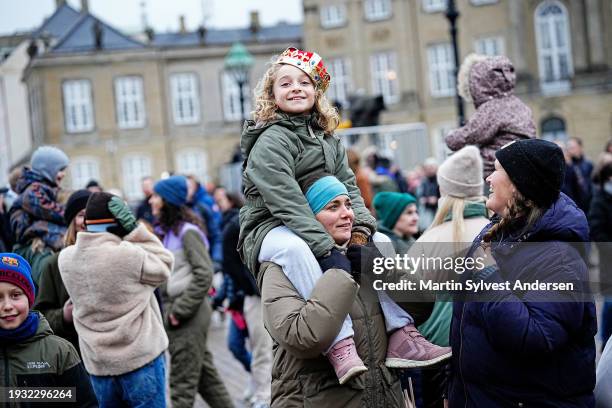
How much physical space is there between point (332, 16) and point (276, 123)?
47281mm

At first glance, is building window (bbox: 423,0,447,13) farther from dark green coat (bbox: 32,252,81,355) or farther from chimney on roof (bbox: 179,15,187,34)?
dark green coat (bbox: 32,252,81,355)

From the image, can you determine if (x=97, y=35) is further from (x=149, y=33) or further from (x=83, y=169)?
(x=83, y=169)

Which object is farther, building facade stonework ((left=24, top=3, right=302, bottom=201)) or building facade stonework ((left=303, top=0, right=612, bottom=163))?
building facade stonework ((left=24, top=3, right=302, bottom=201))

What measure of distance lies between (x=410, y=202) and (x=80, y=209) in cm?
235

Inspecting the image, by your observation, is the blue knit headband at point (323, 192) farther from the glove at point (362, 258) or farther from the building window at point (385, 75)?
the building window at point (385, 75)

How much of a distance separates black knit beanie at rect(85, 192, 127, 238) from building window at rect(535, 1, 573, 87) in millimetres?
45300

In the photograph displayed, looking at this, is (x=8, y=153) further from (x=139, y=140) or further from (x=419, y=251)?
(x=419, y=251)

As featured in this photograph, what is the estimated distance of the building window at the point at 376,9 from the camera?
164 ft

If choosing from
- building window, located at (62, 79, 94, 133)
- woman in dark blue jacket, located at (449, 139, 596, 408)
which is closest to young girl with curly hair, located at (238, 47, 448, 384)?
woman in dark blue jacket, located at (449, 139, 596, 408)

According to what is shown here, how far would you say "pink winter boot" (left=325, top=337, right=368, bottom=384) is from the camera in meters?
3.97

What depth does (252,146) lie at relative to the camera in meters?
4.55

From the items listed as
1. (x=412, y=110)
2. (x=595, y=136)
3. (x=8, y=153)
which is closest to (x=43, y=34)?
(x=8, y=153)

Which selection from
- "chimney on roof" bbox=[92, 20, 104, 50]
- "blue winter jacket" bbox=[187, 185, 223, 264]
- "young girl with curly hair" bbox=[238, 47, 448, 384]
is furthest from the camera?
"chimney on roof" bbox=[92, 20, 104, 50]

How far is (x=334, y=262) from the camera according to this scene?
4.15 m
